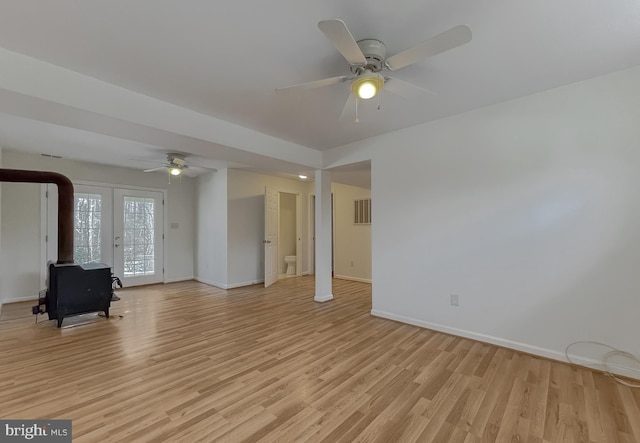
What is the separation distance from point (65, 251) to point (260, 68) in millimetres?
3673

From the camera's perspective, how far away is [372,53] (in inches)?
73.7

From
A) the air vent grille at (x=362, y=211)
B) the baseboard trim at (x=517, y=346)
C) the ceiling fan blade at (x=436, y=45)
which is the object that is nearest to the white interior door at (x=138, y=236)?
the air vent grille at (x=362, y=211)

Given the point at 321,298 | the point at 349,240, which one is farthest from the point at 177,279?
the point at 349,240

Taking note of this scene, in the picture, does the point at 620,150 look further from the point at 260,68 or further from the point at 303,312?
the point at 303,312

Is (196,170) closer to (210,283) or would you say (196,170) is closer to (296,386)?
(210,283)

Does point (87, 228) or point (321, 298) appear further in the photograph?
point (87, 228)

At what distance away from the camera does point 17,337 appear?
312cm

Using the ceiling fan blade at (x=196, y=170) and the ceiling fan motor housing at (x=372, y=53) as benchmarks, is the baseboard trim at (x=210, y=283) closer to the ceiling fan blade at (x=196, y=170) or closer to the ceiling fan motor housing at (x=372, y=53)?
the ceiling fan blade at (x=196, y=170)

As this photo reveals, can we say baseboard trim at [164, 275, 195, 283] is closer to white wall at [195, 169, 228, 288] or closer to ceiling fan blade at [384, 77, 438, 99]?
white wall at [195, 169, 228, 288]

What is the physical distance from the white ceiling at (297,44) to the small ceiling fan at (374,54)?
0.38 feet

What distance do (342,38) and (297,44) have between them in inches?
22.3

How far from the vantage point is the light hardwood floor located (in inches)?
66.4

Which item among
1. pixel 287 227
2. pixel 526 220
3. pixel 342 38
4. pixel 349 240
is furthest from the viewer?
pixel 287 227

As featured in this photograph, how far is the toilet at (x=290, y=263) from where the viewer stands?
7.10 metres
